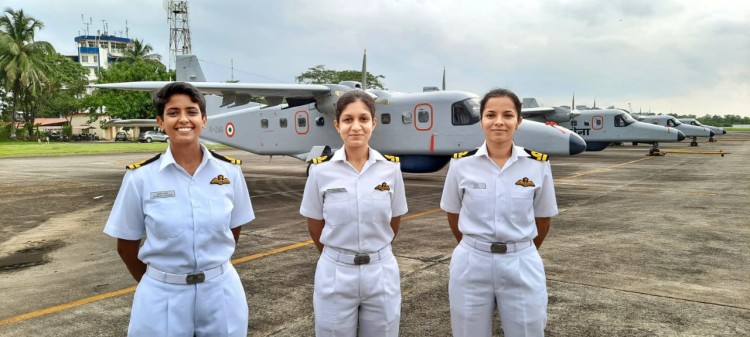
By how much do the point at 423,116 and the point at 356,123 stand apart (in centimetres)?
1184

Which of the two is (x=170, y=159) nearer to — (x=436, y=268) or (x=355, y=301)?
(x=355, y=301)

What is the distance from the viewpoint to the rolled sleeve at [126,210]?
2363 millimetres

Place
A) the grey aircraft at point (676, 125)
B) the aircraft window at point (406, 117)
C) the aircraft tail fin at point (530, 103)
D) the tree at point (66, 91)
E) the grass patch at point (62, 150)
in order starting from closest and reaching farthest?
the aircraft window at point (406, 117) < the grass patch at point (62, 150) < the aircraft tail fin at point (530, 103) < the grey aircraft at point (676, 125) < the tree at point (66, 91)

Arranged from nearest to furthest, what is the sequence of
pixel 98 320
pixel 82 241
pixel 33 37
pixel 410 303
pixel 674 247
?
pixel 98 320 → pixel 410 303 → pixel 674 247 → pixel 82 241 → pixel 33 37

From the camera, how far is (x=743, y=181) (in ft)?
49.8

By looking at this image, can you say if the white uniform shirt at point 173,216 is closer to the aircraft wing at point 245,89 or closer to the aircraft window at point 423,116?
the aircraft wing at point 245,89

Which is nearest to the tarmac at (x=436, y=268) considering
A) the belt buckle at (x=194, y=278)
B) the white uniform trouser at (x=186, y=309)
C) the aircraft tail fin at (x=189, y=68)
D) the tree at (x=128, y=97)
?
the white uniform trouser at (x=186, y=309)

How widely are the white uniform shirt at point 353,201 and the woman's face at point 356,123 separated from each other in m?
0.14

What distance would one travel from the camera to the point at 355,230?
2738 mm

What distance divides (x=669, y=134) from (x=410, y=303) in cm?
2898

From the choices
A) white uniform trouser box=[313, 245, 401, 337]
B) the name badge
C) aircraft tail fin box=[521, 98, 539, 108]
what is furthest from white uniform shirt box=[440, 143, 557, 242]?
aircraft tail fin box=[521, 98, 539, 108]

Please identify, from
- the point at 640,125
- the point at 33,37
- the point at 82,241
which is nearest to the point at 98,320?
the point at 82,241

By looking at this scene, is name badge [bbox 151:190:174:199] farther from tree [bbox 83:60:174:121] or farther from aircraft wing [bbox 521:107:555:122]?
tree [bbox 83:60:174:121]

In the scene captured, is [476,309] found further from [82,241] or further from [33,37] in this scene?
[33,37]
